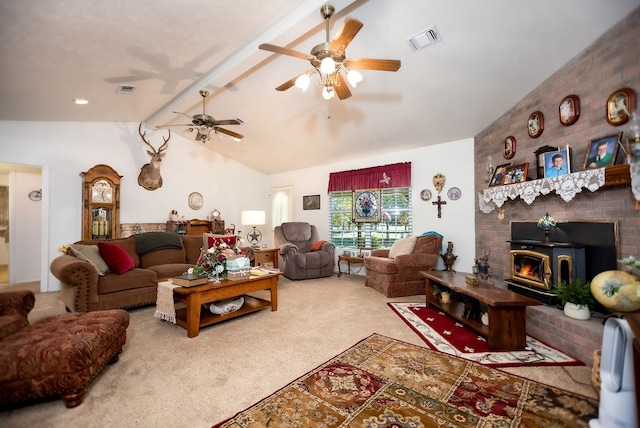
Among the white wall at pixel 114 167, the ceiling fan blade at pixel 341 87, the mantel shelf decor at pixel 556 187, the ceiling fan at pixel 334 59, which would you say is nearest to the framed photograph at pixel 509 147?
the mantel shelf decor at pixel 556 187

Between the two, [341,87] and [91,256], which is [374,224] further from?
[91,256]

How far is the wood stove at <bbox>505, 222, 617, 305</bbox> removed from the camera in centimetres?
265

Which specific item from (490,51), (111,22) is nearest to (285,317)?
(111,22)

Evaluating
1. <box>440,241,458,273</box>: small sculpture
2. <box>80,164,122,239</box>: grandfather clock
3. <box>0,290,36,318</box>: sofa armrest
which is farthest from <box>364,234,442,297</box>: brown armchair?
<box>80,164,122,239</box>: grandfather clock

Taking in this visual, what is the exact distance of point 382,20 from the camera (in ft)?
9.01

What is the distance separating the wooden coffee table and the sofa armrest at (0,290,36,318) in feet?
3.43

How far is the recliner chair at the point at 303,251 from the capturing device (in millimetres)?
5387

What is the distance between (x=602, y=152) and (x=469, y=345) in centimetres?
215

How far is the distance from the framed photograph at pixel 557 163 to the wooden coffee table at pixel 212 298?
331 centimetres

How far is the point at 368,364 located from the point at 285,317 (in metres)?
1.34

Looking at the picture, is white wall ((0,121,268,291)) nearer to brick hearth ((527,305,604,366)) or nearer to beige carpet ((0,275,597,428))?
beige carpet ((0,275,597,428))

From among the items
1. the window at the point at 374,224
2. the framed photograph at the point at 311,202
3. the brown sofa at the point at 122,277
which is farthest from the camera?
the framed photograph at the point at 311,202

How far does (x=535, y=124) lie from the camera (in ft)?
11.4

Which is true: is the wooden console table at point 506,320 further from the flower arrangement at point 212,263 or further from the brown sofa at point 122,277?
the brown sofa at point 122,277
